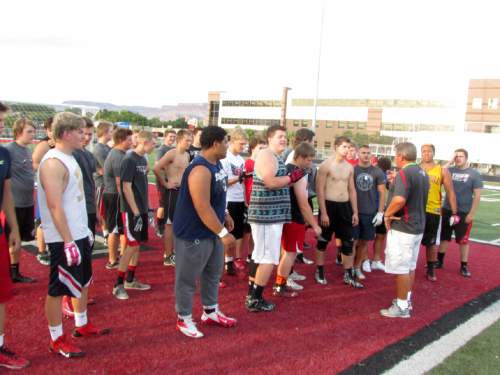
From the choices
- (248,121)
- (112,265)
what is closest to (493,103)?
(248,121)

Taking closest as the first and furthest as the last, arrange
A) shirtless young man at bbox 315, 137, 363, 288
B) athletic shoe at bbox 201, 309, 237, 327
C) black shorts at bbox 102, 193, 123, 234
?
athletic shoe at bbox 201, 309, 237, 327 < black shorts at bbox 102, 193, 123, 234 < shirtless young man at bbox 315, 137, 363, 288

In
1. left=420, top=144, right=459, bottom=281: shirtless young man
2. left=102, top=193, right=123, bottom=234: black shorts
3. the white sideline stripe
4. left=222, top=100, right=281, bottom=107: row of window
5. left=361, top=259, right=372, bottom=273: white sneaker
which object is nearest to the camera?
the white sideline stripe

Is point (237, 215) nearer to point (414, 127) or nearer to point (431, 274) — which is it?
point (431, 274)

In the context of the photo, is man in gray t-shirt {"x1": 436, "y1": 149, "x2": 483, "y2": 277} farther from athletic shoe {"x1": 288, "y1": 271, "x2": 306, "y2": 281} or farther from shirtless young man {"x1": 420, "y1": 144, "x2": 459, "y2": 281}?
athletic shoe {"x1": 288, "y1": 271, "x2": 306, "y2": 281}

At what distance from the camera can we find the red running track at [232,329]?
134 inches

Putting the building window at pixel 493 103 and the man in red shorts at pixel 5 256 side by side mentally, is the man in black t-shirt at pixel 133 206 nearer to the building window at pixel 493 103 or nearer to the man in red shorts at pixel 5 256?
the man in red shorts at pixel 5 256

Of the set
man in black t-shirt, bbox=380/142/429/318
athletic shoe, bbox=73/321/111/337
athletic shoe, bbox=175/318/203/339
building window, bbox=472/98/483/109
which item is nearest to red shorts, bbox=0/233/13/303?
athletic shoe, bbox=73/321/111/337

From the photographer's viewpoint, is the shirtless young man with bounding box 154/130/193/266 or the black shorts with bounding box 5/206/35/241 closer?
the black shorts with bounding box 5/206/35/241

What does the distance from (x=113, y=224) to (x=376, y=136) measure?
62328 mm

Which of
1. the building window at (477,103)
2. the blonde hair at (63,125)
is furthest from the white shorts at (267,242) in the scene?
the building window at (477,103)

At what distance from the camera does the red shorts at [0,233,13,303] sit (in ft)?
10.2

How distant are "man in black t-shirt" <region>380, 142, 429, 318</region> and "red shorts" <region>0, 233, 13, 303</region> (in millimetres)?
3851

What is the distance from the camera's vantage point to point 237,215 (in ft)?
20.2

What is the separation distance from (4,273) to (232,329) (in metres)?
2.12
